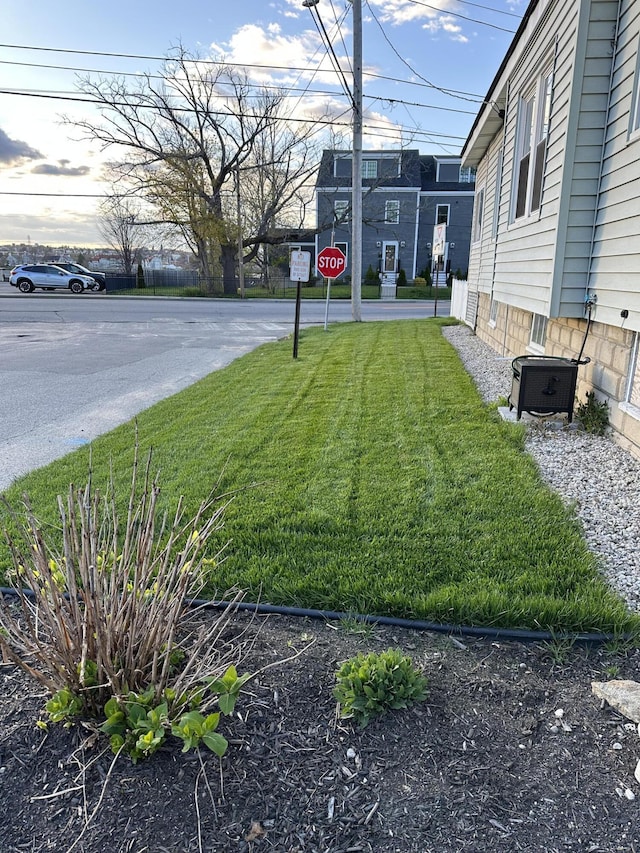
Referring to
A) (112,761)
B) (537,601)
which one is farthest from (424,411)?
(112,761)

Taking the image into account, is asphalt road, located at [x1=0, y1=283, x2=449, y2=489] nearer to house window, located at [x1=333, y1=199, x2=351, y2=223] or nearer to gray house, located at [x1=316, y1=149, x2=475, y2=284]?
house window, located at [x1=333, y1=199, x2=351, y2=223]

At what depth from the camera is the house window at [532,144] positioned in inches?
247

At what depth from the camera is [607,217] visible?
4.66 metres

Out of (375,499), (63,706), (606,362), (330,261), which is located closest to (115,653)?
(63,706)

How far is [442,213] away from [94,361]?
3002cm

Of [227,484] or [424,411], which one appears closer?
[227,484]

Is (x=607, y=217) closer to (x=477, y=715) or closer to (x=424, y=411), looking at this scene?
(x=424, y=411)

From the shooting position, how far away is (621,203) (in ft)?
14.3

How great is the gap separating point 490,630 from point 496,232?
814 centimetres

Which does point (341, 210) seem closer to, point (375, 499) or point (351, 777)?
point (375, 499)

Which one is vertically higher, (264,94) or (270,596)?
(264,94)

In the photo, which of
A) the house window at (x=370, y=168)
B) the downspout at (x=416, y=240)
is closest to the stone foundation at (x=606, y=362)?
the downspout at (x=416, y=240)

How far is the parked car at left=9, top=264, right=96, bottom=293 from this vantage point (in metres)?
30.0

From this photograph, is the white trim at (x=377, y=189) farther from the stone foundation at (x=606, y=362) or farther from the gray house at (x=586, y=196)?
the stone foundation at (x=606, y=362)
